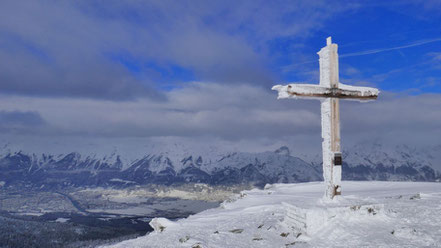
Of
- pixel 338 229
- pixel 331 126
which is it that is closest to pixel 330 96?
pixel 331 126

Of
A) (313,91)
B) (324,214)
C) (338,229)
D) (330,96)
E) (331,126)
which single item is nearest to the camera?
(338,229)

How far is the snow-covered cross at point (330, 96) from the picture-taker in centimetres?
1747

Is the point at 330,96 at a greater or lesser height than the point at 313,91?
lesser

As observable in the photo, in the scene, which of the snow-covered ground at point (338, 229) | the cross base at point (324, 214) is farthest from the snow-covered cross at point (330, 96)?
the cross base at point (324, 214)

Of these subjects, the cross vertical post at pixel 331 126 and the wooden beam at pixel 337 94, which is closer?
the wooden beam at pixel 337 94

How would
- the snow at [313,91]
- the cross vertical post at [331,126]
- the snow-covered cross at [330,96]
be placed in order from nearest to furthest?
the snow at [313,91] → the snow-covered cross at [330,96] → the cross vertical post at [331,126]

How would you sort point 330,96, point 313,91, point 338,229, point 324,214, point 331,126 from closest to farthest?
point 338,229 → point 324,214 → point 313,91 → point 331,126 → point 330,96

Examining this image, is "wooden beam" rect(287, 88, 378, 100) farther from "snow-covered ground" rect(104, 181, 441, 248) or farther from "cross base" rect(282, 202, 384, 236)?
"cross base" rect(282, 202, 384, 236)

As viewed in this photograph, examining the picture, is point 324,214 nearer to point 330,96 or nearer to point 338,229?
point 338,229

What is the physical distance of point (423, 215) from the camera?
1513 cm

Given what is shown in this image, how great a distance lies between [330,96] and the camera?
18219mm

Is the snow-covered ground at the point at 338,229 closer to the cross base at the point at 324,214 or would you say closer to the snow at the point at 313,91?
the cross base at the point at 324,214

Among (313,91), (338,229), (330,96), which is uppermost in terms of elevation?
(313,91)

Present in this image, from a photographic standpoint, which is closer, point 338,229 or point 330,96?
point 338,229
